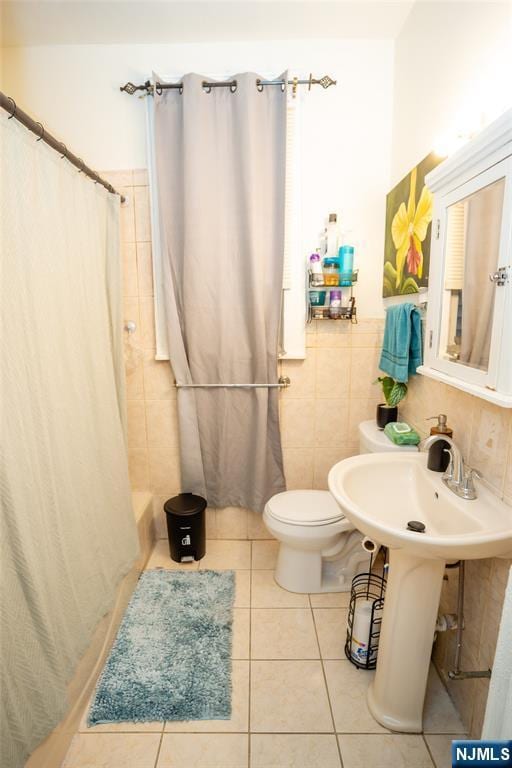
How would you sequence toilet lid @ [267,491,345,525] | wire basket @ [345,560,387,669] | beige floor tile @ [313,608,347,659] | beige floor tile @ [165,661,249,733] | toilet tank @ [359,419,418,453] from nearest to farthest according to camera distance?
beige floor tile @ [165,661,249,733] < wire basket @ [345,560,387,669] < beige floor tile @ [313,608,347,659] < toilet tank @ [359,419,418,453] < toilet lid @ [267,491,345,525]

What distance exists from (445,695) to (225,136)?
8.23 ft

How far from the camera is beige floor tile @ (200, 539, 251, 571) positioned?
199 centimetres

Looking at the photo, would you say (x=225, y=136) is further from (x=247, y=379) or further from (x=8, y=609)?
(x=8, y=609)

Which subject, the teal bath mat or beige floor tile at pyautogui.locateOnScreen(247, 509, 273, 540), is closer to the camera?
the teal bath mat

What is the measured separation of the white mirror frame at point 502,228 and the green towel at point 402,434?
42cm

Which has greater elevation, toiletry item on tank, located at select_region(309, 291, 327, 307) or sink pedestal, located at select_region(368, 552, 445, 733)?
toiletry item on tank, located at select_region(309, 291, 327, 307)

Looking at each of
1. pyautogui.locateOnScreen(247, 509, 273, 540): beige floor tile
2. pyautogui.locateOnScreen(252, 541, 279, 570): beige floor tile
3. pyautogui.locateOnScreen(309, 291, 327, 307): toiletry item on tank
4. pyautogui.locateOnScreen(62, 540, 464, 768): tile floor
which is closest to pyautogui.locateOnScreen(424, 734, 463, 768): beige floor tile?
pyautogui.locateOnScreen(62, 540, 464, 768): tile floor

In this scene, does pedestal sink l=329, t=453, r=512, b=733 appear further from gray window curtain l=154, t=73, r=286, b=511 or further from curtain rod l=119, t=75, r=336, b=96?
curtain rod l=119, t=75, r=336, b=96

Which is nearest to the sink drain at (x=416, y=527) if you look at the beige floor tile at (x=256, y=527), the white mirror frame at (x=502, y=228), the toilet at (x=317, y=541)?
the white mirror frame at (x=502, y=228)

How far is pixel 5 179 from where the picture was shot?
0.99 meters

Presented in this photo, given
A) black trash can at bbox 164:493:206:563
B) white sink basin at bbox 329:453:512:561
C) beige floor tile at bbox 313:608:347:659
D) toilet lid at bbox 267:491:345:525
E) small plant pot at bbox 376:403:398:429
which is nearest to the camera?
white sink basin at bbox 329:453:512:561

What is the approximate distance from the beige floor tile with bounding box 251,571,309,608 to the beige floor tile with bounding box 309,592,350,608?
0.14ft

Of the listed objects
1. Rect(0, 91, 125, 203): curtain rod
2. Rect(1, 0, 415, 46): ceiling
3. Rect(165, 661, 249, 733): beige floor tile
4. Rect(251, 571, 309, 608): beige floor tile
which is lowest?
Rect(251, 571, 309, 608): beige floor tile

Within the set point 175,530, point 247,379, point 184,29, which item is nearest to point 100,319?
point 247,379
